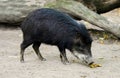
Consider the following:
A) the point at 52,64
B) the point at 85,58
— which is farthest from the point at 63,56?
the point at 85,58

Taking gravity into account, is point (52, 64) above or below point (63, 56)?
below

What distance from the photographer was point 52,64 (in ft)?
23.8

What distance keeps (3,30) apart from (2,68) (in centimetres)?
394

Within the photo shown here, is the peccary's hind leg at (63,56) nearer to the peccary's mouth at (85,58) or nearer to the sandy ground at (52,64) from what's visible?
the sandy ground at (52,64)

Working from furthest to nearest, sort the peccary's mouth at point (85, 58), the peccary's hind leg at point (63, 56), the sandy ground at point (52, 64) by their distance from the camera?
the peccary's hind leg at point (63, 56)
the peccary's mouth at point (85, 58)
the sandy ground at point (52, 64)

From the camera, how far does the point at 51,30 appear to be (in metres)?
7.21

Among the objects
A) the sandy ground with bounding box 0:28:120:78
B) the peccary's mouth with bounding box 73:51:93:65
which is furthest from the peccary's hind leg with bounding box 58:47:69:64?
the peccary's mouth with bounding box 73:51:93:65

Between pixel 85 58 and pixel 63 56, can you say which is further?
pixel 63 56

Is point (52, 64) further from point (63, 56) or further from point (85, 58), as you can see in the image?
point (85, 58)

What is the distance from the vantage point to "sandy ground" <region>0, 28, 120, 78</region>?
257 inches

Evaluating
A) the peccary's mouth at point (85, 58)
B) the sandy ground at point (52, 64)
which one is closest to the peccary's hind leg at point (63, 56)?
the sandy ground at point (52, 64)

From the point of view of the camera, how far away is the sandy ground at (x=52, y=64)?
654 cm

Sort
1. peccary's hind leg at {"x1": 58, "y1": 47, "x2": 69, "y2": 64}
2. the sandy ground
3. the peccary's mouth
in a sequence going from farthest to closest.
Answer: peccary's hind leg at {"x1": 58, "y1": 47, "x2": 69, "y2": 64} < the peccary's mouth < the sandy ground

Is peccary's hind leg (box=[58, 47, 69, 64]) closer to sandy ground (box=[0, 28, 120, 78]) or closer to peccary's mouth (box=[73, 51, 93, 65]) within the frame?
sandy ground (box=[0, 28, 120, 78])
